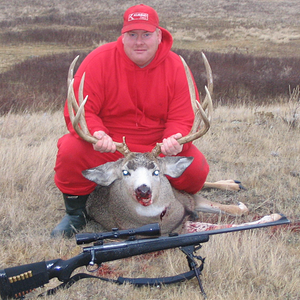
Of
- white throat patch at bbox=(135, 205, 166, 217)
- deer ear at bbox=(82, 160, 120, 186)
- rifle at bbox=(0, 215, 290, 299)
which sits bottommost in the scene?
white throat patch at bbox=(135, 205, 166, 217)

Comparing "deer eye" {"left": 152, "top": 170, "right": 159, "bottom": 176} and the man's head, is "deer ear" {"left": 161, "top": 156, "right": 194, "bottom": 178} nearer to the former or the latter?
"deer eye" {"left": 152, "top": 170, "right": 159, "bottom": 176}

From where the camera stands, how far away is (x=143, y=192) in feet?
9.38

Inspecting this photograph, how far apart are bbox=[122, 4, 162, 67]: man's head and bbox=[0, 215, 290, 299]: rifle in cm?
163

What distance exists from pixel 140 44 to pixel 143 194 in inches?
53.6

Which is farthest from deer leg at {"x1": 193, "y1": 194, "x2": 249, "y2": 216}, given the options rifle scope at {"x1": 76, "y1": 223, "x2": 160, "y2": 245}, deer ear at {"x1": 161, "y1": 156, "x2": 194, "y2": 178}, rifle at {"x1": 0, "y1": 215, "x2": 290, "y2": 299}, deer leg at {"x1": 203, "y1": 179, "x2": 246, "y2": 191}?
rifle scope at {"x1": 76, "y1": 223, "x2": 160, "y2": 245}

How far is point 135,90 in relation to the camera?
3.60m

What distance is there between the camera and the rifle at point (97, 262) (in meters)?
2.23

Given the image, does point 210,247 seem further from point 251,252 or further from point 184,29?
point 184,29

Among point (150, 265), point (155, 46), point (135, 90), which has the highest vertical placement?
point (155, 46)

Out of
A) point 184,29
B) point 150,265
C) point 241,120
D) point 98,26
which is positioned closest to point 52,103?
point 241,120

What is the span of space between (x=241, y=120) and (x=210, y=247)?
4.19 m

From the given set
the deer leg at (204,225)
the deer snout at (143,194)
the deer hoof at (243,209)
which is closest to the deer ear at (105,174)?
the deer snout at (143,194)

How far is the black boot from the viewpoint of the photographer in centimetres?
354

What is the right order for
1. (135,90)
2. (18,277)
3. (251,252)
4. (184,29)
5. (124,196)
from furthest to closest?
1. (184,29)
2. (135,90)
3. (124,196)
4. (251,252)
5. (18,277)
